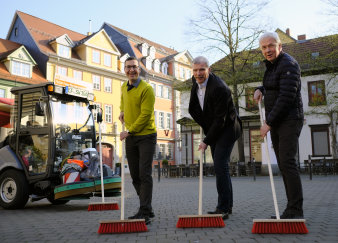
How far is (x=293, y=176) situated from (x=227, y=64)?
20882mm

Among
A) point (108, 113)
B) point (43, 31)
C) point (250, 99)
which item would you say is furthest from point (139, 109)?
point (108, 113)

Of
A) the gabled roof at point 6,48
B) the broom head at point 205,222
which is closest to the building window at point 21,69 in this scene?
the gabled roof at point 6,48

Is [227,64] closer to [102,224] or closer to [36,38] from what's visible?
[36,38]

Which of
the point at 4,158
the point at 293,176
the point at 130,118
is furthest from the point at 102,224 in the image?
the point at 4,158

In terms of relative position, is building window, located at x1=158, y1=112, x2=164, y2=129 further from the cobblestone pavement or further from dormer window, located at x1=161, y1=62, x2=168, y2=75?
the cobblestone pavement

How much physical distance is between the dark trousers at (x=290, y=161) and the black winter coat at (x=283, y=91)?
4.1 inches

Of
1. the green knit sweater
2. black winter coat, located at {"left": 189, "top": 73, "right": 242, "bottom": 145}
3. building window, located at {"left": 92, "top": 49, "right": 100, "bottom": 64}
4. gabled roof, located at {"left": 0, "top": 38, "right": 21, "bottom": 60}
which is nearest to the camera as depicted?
black winter coat, located at {"left": 189, "top": 73, "right": 242, "bottom": 145}

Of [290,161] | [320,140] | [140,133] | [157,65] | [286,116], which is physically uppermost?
[157,65]

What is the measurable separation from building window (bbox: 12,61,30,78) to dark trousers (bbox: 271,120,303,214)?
92.5 feet

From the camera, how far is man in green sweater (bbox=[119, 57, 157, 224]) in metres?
5.18

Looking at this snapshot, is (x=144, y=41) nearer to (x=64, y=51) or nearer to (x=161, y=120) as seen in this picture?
(x=161, y=120)

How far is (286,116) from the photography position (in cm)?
446

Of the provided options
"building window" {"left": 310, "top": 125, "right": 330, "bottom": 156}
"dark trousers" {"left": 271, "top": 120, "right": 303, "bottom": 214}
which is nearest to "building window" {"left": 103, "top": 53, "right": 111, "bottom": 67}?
"building window" {"left": 310, "top": 125, "right": 330, "bottom": 156}

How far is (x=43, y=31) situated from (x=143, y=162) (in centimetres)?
3254
